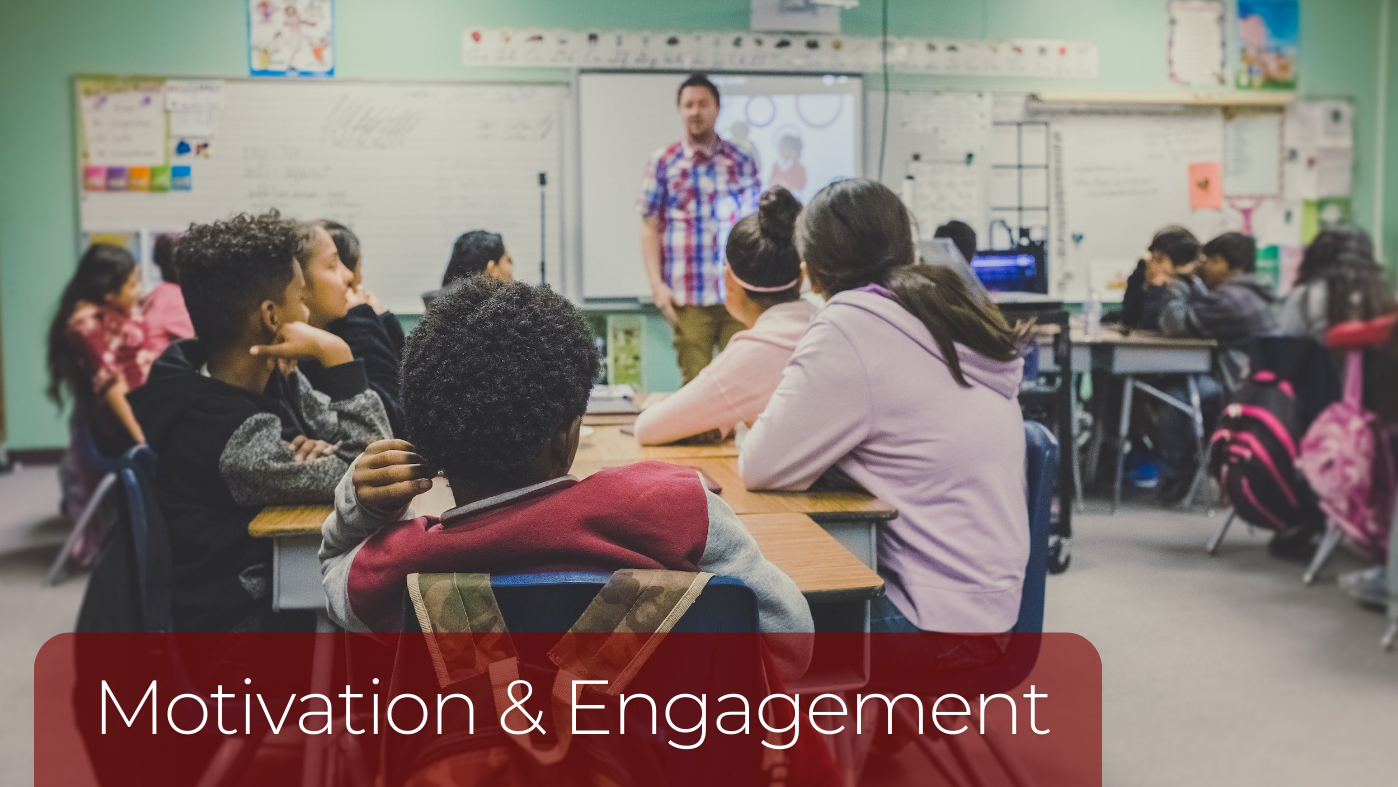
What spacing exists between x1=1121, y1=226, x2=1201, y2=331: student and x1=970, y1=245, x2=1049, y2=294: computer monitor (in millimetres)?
749

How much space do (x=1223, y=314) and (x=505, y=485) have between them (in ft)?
13.2

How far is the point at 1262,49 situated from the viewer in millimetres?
5480

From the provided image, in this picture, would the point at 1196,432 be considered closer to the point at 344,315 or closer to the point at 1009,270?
the point at 1009,270

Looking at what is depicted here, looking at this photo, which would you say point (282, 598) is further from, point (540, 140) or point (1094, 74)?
point (1094, 74)

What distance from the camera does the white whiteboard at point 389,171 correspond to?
4.87m

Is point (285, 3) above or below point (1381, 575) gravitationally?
above

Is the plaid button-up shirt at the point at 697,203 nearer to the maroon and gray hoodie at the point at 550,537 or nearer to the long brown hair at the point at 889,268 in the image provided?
the long brown hair at the point at 889,268

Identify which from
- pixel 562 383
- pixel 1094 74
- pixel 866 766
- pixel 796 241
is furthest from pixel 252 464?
pixel 1094 74

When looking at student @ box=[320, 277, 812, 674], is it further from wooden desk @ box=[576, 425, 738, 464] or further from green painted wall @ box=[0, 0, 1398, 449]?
green painted wall @ box=[0, 0, 1398, 449]

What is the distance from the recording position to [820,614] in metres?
1.45

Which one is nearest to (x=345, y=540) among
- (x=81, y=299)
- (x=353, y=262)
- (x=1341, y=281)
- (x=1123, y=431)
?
(x=353, y=262)

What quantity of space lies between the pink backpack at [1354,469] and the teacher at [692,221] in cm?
222

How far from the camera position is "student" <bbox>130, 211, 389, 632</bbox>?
4.79 ft

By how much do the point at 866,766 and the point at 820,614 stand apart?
2.23 ft
